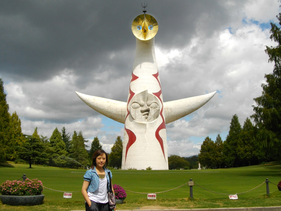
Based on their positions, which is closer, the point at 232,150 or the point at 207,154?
the point at 232,150

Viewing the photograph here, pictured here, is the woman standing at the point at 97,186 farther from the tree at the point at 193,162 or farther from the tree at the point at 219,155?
the tree at the point at 193,162

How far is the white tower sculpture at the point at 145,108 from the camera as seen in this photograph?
26.0 m

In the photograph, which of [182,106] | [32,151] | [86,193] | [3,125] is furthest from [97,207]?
[3,125]

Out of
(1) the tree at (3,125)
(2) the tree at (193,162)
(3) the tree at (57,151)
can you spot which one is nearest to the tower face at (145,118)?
(1) the tree at (3,125)

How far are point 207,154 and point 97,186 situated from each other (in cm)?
5149

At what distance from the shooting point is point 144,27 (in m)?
27.2

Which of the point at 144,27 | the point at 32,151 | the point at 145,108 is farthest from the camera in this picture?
the point at 32,151

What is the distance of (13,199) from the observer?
301 inches

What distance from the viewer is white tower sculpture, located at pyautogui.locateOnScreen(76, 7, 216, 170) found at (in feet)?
85.1

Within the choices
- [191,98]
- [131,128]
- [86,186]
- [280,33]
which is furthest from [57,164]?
[86,186]

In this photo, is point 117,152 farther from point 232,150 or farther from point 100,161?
point 100,161

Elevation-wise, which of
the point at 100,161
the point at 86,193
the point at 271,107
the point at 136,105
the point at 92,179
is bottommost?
the point at 86,193

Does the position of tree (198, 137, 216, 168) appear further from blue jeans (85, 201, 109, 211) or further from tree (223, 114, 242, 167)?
blue jeans (85, 201, 109, 211)

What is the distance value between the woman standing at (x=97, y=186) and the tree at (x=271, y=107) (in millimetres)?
15148
